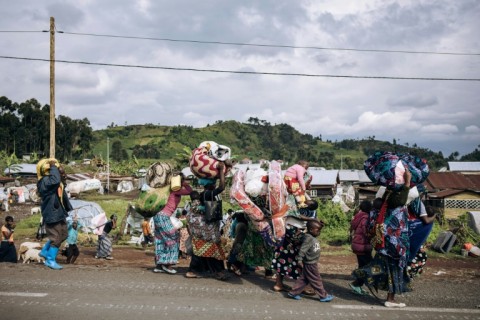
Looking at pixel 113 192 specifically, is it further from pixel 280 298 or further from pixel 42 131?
pixel 280 298

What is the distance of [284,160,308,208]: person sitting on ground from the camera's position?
22.3 ft

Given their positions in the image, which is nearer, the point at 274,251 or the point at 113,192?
the point at 274,251

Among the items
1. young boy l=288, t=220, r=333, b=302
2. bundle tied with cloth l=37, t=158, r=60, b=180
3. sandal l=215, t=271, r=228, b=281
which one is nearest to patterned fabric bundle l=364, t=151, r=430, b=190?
young boy l=288, t=220, r=333, b=302

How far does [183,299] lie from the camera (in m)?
5.83

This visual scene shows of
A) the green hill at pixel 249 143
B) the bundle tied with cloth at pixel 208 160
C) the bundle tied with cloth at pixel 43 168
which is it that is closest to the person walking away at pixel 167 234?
the bundle tied with cloth at pixel 208 160

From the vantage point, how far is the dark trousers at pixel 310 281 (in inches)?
236

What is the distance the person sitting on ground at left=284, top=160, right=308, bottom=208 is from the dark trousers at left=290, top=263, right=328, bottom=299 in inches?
42.1

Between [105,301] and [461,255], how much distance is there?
1083 cm

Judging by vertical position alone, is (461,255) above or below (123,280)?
below

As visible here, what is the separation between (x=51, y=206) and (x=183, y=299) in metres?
3.29

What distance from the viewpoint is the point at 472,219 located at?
653 inches

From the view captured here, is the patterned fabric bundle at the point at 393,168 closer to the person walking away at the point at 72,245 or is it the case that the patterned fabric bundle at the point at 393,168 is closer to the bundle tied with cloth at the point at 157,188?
the bundle tied with cloth at the point at 157,188

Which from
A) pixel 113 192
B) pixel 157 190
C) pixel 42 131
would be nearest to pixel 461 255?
pixel 157 190

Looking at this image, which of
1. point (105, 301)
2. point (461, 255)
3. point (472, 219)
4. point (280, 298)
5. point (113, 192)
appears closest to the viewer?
point (105, 301)
